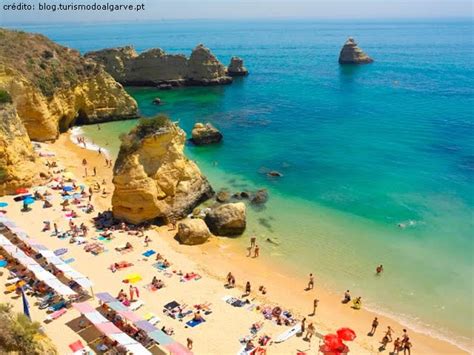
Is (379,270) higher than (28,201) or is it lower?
lower

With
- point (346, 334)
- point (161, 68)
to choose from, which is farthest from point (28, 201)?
point (161, 68)

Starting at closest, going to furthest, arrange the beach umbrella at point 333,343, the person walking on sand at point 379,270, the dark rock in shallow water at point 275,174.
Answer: the beach umbrella at point 333,343, the person walking on sand at point 379,270, the dark rock in shallow water at point 275,174

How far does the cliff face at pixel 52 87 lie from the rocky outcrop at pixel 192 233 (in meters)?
23.7

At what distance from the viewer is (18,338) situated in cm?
1178

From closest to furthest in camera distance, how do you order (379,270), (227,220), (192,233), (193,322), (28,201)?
(193,322) → (379,270) → (192,233) → (227,220) → (28,201)

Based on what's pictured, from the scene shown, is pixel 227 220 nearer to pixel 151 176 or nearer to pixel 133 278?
pixel 151 176

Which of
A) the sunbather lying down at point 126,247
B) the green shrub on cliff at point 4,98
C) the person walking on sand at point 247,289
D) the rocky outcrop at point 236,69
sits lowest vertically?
the person walking on sand at point 247,289

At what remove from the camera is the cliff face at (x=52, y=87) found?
44.3 metres

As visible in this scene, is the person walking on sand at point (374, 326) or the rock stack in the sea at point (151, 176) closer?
the person walking on sand at point (374, 326)

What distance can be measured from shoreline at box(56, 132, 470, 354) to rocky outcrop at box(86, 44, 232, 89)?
192 ft

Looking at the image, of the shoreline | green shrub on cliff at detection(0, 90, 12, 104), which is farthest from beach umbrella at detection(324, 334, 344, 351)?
green shrub on cliff at detection(0, 90, 12, 104)

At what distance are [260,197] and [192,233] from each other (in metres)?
8.90

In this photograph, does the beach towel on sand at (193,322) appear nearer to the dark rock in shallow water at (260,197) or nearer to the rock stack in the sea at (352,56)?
→ the dark rock in shallow water at (260,197)

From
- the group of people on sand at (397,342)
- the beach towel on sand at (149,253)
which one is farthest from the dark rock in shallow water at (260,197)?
the group of people on sand at (397,342)
